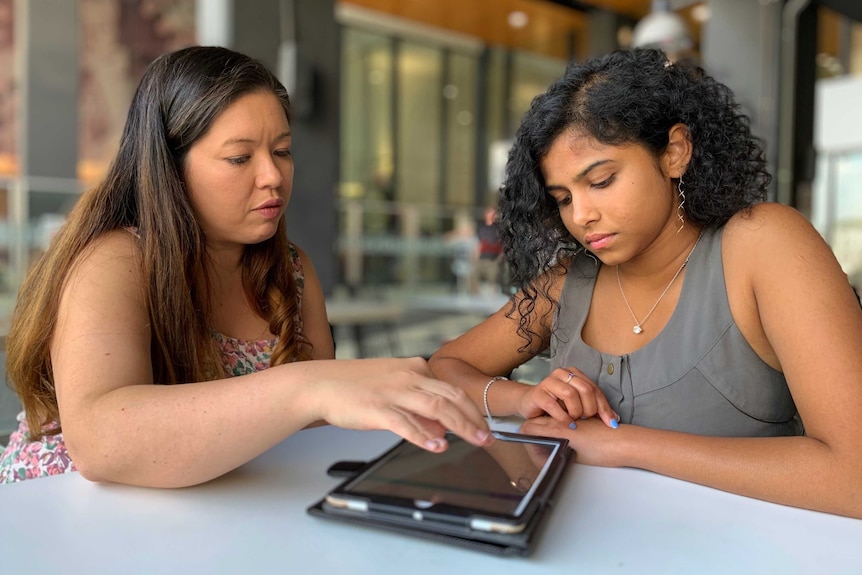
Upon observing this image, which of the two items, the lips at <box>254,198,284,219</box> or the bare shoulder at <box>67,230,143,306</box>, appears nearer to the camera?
the bare shoulder at <box>67,230,143,306</box>

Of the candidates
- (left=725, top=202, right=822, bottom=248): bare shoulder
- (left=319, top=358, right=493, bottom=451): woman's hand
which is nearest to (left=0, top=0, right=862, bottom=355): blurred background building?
(left=725, top=202, right=822, bottom=248): bare shoulder

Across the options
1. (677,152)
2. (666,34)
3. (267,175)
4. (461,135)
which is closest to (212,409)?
(267,175)

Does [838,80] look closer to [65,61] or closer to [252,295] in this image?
[65,61]

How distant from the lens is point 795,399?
3.42 ft

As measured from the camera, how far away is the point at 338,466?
922mm

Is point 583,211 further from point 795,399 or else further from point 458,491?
point 458,491

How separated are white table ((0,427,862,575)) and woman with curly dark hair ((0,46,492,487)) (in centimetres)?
5

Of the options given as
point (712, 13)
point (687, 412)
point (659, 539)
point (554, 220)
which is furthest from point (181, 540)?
point (712, 13)

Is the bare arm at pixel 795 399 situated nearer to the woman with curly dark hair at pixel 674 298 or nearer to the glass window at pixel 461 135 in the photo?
the woman with curly dark hair at pixel 674 298

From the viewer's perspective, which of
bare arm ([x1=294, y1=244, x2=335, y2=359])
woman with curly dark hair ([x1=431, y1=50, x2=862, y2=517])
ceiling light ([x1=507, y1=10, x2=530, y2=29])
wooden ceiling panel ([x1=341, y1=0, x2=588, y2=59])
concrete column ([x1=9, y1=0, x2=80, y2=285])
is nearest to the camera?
woman with curly dark hair ([x1=431, y1=50, x2=862, y2=517])

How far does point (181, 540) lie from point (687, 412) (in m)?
0.85

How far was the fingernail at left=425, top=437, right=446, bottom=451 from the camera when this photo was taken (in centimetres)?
74

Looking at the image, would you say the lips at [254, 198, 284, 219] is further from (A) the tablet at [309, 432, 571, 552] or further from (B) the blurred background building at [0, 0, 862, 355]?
(B) the blurred background building at [0, 0, 862, 355]

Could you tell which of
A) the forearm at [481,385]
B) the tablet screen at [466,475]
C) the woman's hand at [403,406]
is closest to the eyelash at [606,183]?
the forearm at [481,385]
